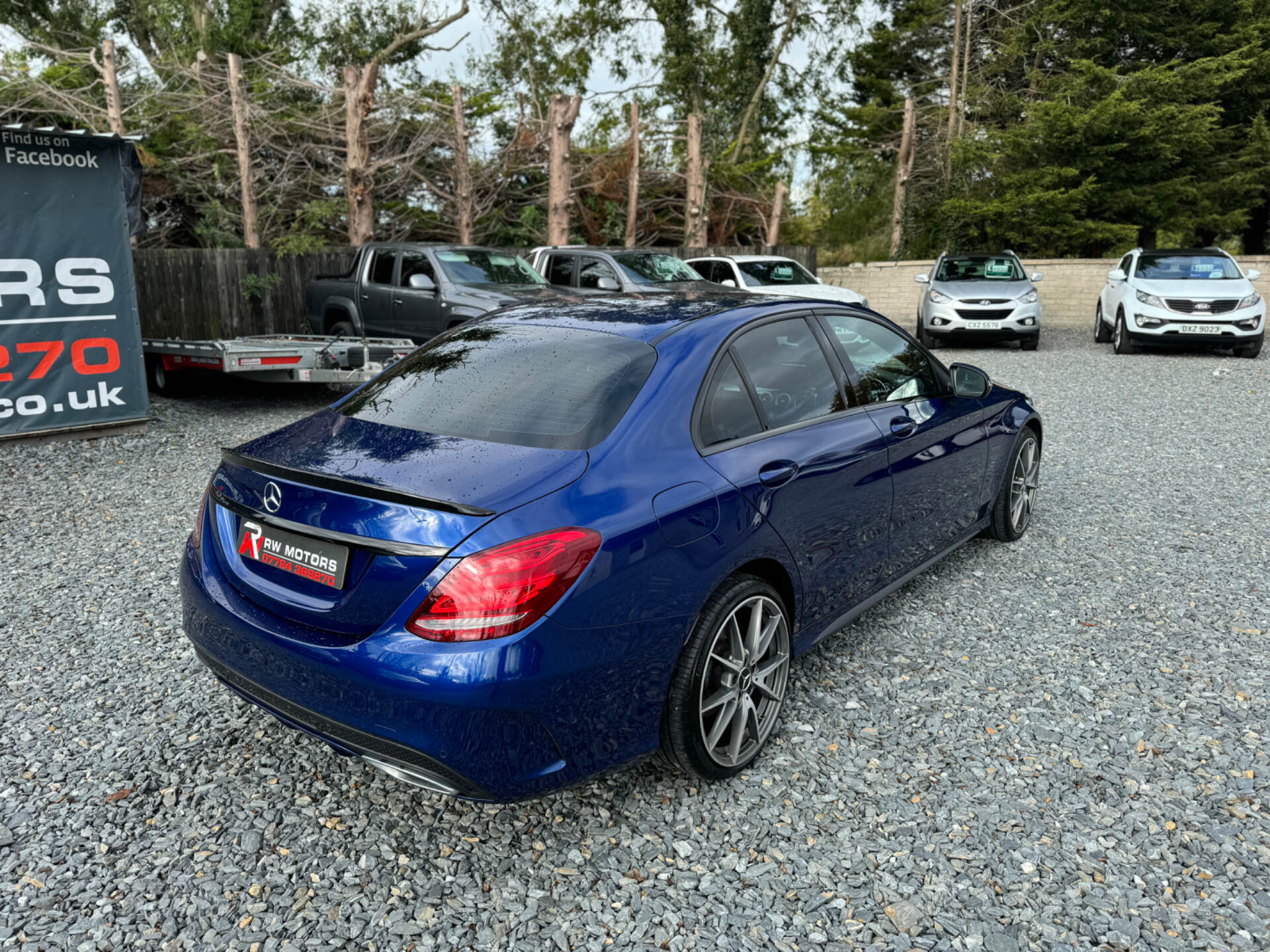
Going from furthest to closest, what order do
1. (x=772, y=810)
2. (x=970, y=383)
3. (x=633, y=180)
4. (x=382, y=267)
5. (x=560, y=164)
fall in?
(x=633, y=180), (x=560, y=164), (x=382, y=267), (x=970, y=383), (x=772, y=810)

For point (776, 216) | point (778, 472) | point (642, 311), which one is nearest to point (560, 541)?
point (778, 472)

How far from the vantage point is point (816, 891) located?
2.55m

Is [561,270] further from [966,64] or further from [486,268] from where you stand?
[966,64]

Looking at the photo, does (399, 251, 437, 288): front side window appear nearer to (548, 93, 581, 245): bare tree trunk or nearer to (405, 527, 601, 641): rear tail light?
(548, 93, 581, 245): bare tree trunk

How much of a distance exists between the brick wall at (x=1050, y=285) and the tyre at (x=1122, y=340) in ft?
17.3

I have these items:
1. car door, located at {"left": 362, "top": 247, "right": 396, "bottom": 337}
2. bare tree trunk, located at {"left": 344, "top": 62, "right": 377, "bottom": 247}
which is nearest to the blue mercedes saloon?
car door, located at {"left": 362, "top": 247, "right": 396, "bottom": 337}

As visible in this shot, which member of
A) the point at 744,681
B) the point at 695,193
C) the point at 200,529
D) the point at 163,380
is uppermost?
the point at 695,193

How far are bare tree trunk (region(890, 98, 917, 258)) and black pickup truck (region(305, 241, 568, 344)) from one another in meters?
16.1

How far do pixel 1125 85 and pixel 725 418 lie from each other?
72.8 ft

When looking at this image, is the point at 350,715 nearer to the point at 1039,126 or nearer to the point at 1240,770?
the point at 1240,770

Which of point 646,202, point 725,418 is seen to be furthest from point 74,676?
point 646,202

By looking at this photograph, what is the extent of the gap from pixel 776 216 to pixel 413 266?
1419 cm

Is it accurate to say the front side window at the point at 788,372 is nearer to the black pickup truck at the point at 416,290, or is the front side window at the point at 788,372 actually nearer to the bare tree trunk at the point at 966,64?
the black pickup truck at the point at 416,290

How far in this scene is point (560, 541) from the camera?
2387 millimetres
